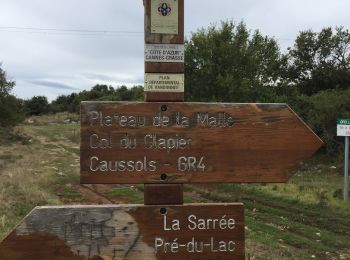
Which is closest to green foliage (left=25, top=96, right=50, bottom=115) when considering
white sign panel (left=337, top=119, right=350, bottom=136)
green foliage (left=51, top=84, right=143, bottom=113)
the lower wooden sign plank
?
green foliage (left=51, top=84, right=143, bottom=113)

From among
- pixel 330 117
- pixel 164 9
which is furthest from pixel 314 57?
pixel 164 9

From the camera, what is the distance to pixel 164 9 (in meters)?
3.04

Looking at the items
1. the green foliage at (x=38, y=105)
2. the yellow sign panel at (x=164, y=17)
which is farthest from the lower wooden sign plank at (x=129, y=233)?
the green foliage at (x=38, y=105)

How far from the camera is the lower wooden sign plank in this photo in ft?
9.12

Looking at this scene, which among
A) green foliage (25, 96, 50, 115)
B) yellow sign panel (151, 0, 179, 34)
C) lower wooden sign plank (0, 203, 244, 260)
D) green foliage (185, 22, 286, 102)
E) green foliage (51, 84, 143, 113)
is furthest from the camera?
green foliage (25, 96, 50, 115)

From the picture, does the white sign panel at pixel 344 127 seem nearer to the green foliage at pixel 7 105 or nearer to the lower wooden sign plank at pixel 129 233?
the lower wooden sign plank at pixel 129 233

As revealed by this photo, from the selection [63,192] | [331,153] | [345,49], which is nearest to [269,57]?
[331,153]

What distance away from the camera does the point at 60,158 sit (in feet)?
86.3

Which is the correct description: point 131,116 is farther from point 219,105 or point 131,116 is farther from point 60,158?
point 60,158

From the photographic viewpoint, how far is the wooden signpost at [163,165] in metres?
2.82

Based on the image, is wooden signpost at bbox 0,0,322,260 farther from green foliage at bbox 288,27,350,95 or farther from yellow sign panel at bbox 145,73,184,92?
green foliage at bbox 288,27,350,95

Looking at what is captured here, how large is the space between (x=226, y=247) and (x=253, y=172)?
0.50 meters

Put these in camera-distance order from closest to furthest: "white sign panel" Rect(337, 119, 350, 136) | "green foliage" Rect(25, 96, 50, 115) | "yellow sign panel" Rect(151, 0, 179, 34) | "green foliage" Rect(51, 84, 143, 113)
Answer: "yellow sign panel" Rect(151, 0, 179, 34)
"white sign panel" Rect(337, 119, 350, 136)
"green foliage" Rect(51, 84, 143, 113)
"green foliage" Rect(25, 96, 50, 115)

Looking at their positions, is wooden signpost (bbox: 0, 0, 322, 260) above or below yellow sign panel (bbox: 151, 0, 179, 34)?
below
